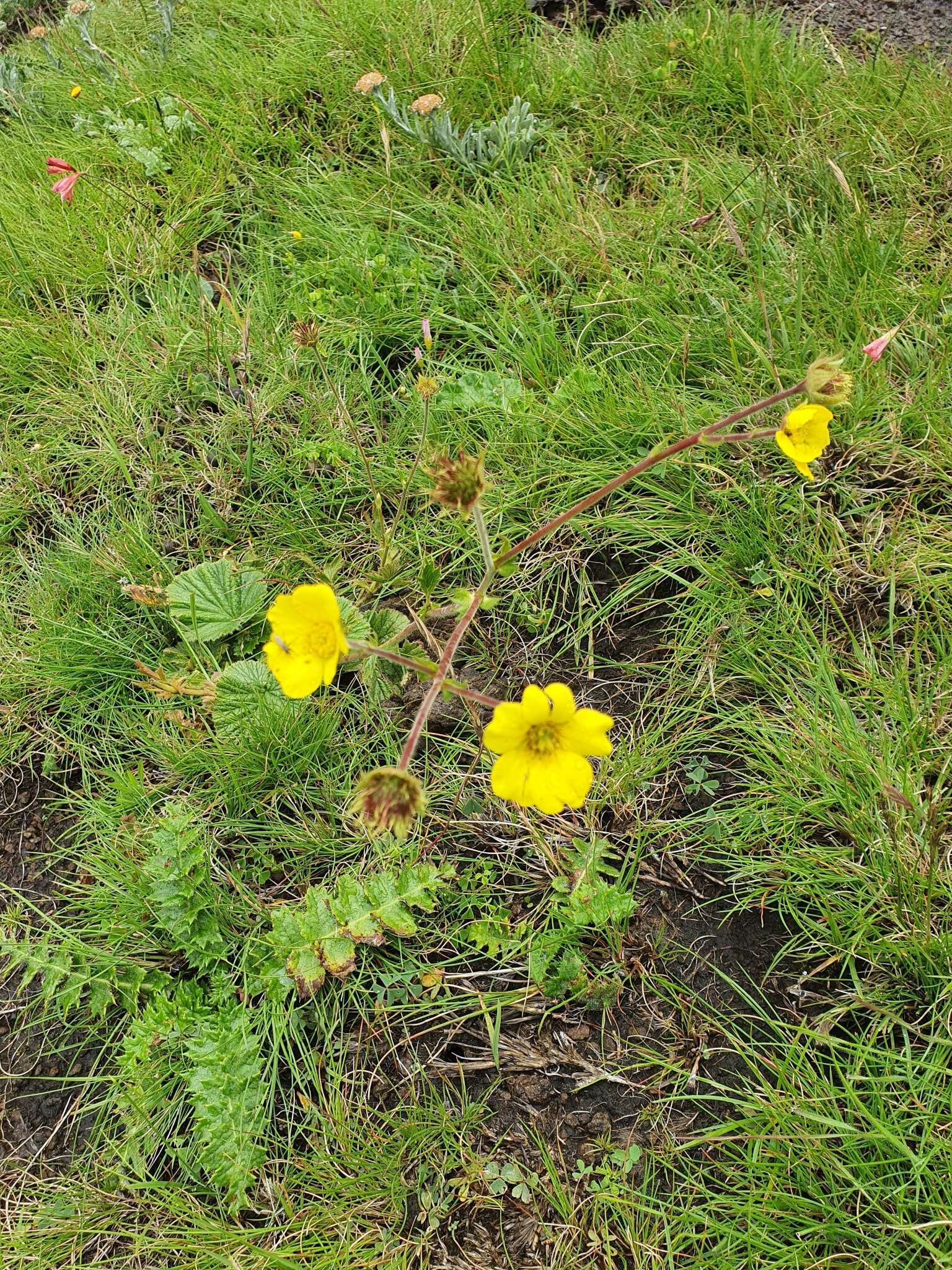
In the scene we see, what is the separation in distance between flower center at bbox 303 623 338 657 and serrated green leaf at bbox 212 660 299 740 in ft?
1.73

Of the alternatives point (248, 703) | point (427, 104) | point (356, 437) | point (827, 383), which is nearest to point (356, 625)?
point (248, 703)

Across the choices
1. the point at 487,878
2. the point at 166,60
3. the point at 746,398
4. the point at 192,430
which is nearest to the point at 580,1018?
the point at 487,878

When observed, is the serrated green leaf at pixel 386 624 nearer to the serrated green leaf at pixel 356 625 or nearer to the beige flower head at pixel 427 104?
the serrated green leaf at pixel 356 625

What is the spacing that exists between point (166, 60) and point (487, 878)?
328cm

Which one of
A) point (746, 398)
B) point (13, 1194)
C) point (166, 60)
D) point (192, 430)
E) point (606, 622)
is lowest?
point (13, 1194)

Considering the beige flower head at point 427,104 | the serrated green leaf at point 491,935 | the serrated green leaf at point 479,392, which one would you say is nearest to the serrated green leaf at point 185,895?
the serrated green leaf at point 491,935

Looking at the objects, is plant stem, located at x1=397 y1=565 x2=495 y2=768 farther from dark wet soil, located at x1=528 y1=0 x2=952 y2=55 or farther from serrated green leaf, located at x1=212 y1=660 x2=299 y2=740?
dark wet soil, located at x1=528 y1=0 x2=952 y2=55

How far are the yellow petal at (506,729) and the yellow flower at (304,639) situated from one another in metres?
0.28

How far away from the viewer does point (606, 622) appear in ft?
6.90

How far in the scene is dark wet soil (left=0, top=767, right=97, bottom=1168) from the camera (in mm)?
1818

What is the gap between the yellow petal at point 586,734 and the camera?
142 centimetres

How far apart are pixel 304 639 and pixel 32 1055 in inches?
45.8

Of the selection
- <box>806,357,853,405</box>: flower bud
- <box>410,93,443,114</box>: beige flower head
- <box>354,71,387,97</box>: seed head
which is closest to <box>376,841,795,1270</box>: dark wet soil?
<box>806,357,853,405</box>: flower bud

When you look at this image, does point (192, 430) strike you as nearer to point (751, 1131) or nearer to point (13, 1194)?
point (13, 1194)
